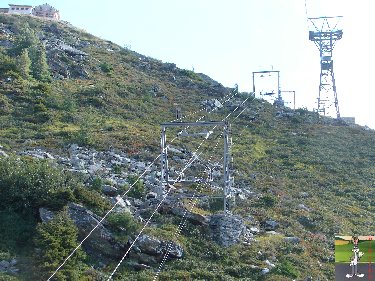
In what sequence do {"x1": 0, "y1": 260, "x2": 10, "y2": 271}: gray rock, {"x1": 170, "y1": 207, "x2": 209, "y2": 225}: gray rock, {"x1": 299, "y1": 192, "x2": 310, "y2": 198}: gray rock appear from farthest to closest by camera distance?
1. {"x1": 299, "y1": 192, "x2": 310, "y2": 198}: gray rock
2. {"x1": 170, "y1": 207, "x2": 209, "y2": 225}: gray rock
3. {"x1": 0, "y1": 260, "x2": 10, "y2": 271}: gray rock

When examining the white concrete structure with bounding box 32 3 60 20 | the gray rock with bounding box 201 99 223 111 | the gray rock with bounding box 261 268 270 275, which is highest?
the white concrete structure with bounding box 32 3 60 20

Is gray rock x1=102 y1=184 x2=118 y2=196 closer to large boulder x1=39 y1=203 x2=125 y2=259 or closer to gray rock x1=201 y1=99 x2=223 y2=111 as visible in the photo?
large boulder x1=39 y1=203 x2=125 y2=259

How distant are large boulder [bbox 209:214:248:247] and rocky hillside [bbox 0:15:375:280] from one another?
Answer: 0.05 meters

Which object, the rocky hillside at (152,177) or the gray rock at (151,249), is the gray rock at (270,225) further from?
the gray rock at (151,249)

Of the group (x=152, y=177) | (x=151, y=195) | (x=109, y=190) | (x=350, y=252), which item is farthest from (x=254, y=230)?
(x=350, y=252)

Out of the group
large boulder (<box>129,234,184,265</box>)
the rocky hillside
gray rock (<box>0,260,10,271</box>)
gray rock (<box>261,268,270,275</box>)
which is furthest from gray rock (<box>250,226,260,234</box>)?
gray rock (<box>0,260,10,271</box>)

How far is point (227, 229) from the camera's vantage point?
23.6m

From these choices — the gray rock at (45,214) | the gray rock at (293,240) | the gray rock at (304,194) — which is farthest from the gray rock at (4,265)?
the gray rock at (304,194)

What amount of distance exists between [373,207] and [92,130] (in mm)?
16854

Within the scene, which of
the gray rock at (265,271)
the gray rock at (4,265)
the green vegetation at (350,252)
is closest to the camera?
the green vegetation at (350,252)

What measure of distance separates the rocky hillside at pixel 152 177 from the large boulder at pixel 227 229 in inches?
2.1

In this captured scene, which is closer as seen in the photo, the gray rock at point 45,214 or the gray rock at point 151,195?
the gray rock at point 45,214

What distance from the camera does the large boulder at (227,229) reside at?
23281 millimetres

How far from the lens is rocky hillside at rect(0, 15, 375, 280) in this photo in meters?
20.5
